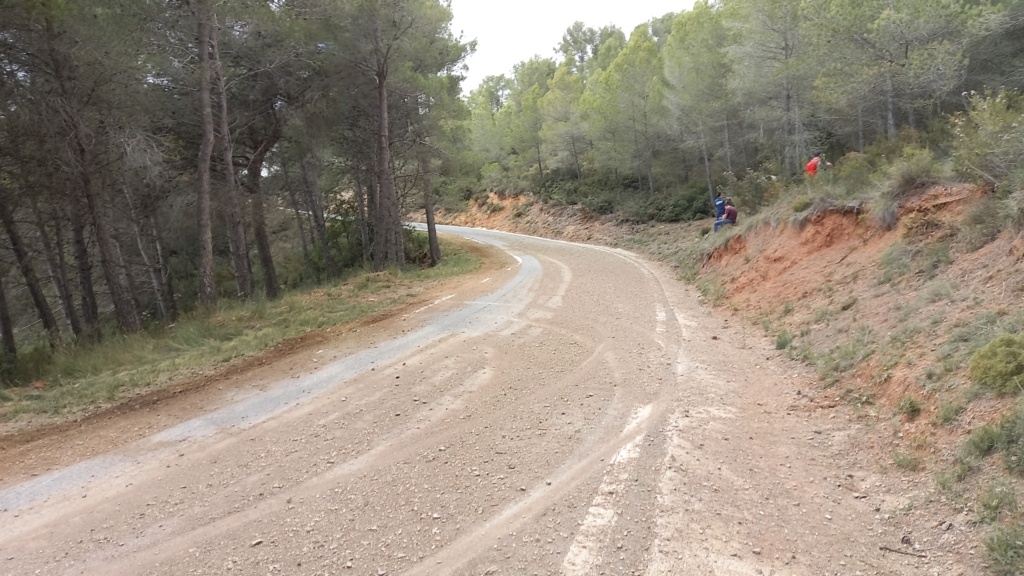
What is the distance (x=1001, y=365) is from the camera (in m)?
4.44

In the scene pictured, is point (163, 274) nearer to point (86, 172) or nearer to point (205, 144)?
point (86, 172)

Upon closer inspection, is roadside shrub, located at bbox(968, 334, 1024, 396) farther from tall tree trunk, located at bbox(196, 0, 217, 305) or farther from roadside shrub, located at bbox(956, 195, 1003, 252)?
tall tree trunk, located at bbox(196, 0, 217, 305)

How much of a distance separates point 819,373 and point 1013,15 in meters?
15.5

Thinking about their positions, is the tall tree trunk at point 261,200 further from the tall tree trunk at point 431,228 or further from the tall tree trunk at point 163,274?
the tall tree trunk at point 431,228

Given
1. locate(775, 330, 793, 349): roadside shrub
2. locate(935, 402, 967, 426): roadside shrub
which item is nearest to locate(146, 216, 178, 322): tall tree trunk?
locate(775, 330, 793, 349): roadside shrub

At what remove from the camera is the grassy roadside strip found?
6.71 m

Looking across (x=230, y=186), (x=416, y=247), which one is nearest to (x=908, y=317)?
(x=230, y=186)

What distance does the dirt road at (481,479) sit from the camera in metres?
3.56

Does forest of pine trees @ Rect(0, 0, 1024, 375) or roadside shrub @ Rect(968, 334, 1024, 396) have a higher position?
forest of pine trees @ Rect(0, 0, 1024, 375)

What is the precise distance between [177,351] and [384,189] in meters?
10.2

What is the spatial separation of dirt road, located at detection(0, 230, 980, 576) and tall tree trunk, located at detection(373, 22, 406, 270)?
11.0m

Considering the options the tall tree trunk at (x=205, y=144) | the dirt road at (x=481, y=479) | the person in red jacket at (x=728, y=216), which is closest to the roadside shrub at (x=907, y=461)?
the dirt road at (x=481, y=479)

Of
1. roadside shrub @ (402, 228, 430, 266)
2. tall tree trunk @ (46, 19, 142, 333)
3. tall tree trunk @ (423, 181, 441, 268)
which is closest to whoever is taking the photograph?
tall tree trunk @ (46, 19, 142, 333)

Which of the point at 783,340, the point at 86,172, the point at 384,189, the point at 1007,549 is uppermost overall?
the point at 86,172
